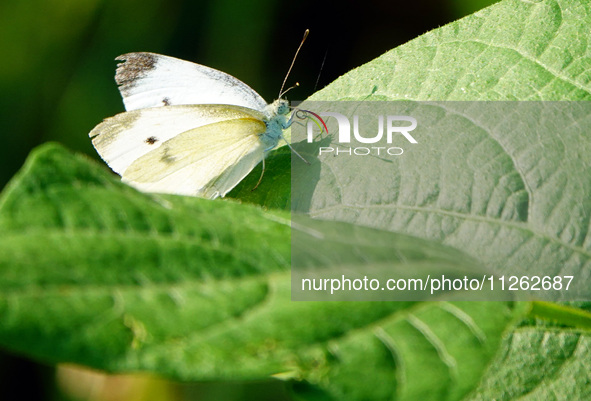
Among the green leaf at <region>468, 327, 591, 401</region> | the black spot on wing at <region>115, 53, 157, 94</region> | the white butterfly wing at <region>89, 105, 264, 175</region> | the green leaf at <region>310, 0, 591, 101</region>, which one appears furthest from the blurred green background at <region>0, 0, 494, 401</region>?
the green leaf at <region>468, 327, 591, 401</region>

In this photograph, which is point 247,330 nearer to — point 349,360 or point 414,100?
point 349,360

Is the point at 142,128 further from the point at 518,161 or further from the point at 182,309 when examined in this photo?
the point at 182,309

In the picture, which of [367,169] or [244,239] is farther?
[367,169]

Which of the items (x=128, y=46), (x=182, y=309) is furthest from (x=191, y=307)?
(x=128, y=46)

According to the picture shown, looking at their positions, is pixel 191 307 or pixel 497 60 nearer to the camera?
pixel 191 307

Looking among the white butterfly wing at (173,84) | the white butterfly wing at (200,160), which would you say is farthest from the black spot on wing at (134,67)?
the white butterfly wing at (200,160)

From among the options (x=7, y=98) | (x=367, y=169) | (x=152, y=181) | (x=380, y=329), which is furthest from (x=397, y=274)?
(x=7, y=98)
